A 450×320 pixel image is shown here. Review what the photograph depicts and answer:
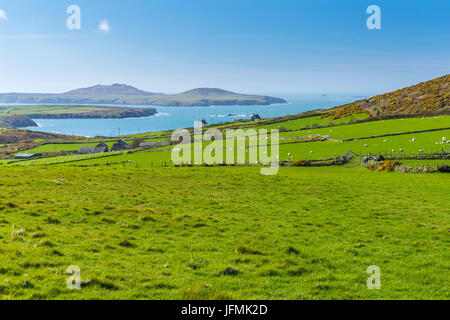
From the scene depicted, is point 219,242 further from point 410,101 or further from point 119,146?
point 410,101

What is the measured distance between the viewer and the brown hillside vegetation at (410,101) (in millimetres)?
111644

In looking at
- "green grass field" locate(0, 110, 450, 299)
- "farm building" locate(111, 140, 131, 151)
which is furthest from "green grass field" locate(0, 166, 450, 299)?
"farm building" locate(111, 140, 131, 151)

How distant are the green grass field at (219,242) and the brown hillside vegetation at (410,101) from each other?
321 ft

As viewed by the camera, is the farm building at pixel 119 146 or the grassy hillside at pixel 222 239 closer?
the grassy hillside at pixel 222 239

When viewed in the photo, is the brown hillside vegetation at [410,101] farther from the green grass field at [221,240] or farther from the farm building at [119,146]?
the green grass field at [221,240]

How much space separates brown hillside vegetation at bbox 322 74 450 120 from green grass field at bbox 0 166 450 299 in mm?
97744

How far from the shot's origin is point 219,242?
1510 centimetres

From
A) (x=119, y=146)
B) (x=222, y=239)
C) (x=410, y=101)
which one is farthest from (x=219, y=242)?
(x=410, y=101)

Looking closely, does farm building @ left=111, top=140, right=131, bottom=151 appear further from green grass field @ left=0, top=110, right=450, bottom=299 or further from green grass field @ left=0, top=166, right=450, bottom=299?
green grass field @ left=0, top=166, right=450, bottom=299

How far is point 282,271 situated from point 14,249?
9865 millimetres

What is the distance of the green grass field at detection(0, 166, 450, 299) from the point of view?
9547 mm

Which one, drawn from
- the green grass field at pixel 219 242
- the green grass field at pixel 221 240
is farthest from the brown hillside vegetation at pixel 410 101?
the green grass field at pixel 219 242
